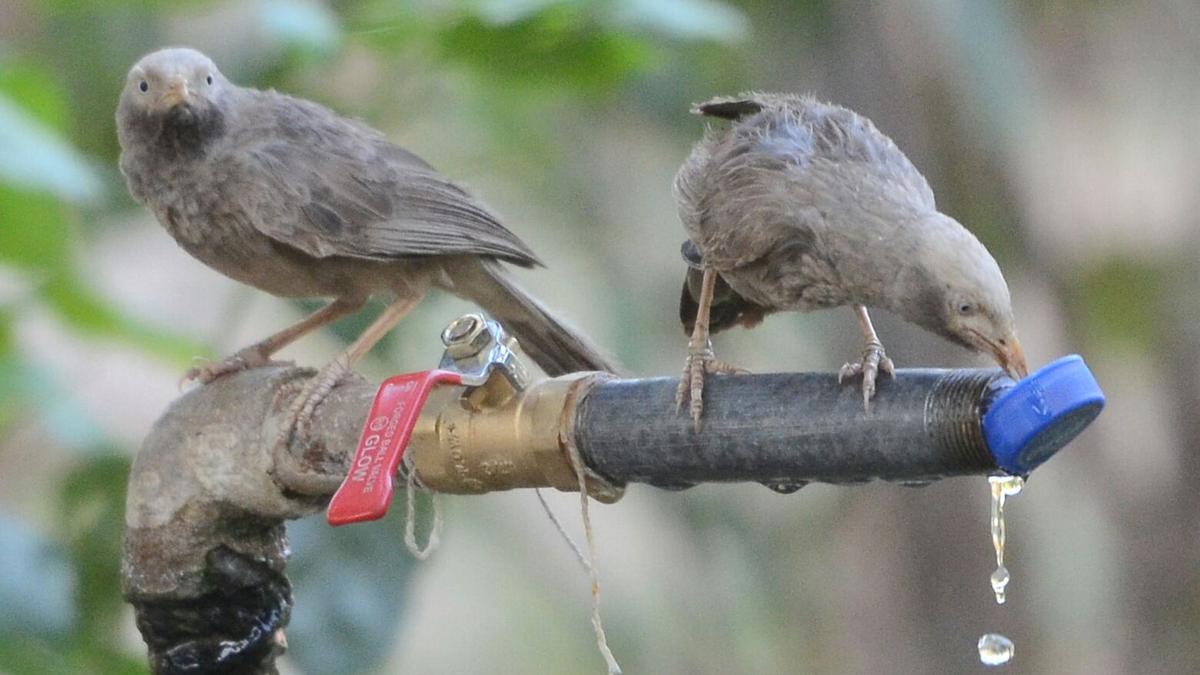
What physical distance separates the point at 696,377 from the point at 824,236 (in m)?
0.29

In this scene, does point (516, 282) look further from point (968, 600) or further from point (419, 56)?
point (968, 600)

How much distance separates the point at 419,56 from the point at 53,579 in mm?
1326

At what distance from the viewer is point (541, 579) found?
197 inches

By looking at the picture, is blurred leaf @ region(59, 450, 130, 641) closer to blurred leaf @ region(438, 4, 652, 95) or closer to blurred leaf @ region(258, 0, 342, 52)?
blurred leaf @ region(258, 0, 342, 52)

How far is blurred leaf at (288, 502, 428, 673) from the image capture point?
2.84 meters

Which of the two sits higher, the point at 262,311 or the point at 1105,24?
the point at 1105,24

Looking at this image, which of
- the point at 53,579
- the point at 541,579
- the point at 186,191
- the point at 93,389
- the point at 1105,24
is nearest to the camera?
the point at 186,191

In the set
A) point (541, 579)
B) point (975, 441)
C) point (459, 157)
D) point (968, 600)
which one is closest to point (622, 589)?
point (541, 579)

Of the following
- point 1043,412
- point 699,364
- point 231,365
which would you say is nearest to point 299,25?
point 231,365

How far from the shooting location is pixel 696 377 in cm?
187

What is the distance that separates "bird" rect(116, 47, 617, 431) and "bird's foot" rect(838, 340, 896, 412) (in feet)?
2.41

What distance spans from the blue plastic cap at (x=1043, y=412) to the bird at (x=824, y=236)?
0.20 m

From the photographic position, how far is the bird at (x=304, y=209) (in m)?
2.64

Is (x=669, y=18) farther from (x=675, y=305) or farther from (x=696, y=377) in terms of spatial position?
(x=675, y=305)
